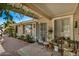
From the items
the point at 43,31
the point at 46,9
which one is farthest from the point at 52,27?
the point at 46,9

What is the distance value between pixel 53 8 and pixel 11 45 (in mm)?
1183

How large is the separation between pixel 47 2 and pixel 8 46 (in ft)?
4.04

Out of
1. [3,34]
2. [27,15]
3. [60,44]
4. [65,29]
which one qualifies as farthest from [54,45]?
[3,34]

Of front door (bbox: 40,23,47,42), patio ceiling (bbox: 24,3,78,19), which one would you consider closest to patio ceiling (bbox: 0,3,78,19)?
patio ceiling (bbox: 24,3,78,19)

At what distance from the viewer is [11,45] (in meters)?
3.84

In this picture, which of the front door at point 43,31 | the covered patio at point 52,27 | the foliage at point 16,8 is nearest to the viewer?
the foliage at point 16,8

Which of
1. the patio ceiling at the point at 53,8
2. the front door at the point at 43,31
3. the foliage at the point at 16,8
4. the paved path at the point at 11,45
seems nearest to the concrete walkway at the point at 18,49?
the paved path at the point at 11,45

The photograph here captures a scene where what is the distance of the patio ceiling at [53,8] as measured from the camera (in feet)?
12.3

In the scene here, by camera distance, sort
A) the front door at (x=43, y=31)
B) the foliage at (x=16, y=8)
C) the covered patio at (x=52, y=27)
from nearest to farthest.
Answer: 1. the foliage at (x=16, y=8)
2. the covered patio at (x=52, y=27)
3. the front door at (x=43, y=31)

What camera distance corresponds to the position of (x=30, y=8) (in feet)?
12.4

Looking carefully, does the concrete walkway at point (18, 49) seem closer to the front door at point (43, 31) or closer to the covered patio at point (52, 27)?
the covered patio at point (52, 27)

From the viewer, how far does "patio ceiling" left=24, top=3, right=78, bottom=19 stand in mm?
3762

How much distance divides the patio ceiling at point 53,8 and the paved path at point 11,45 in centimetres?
78

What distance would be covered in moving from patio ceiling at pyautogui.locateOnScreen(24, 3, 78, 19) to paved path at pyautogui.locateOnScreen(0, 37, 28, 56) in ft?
2.56
